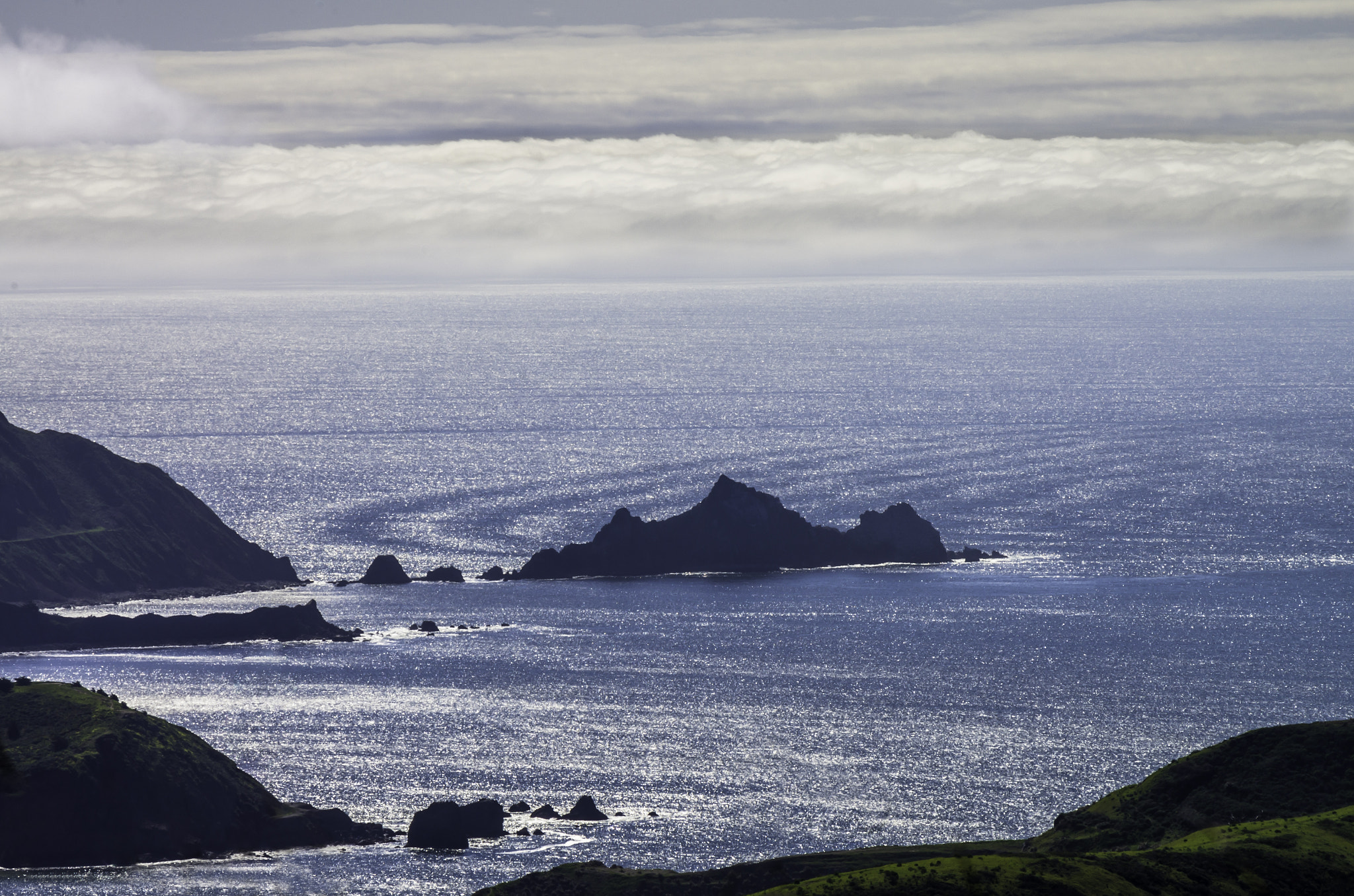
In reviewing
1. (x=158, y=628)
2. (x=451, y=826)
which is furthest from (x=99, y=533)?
(x=451, y=826)

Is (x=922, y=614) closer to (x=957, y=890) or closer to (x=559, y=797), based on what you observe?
(x=559, y=797)

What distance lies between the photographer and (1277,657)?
154000 mm

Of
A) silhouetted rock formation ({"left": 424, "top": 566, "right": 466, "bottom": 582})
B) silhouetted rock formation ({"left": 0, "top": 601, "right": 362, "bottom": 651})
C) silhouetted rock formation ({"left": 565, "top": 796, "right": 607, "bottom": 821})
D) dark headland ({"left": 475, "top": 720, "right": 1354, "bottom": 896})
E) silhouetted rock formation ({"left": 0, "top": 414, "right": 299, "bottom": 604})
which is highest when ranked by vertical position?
silhouetted rock formation ({"left": 0, "top": 414, "right": 299, "bottom": 604})

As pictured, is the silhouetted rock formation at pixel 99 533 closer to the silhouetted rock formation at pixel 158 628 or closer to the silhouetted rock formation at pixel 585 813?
the silhouetted rock formation at pixel 158 628

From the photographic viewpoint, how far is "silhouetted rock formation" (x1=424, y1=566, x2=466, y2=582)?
193625mm

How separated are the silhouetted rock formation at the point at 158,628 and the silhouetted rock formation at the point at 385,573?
2139 cm

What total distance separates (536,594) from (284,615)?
31.3 metres

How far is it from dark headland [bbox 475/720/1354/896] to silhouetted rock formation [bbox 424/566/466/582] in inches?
4169

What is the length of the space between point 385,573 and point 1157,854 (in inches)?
4916

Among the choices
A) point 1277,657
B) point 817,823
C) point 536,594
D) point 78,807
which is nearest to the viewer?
point 78,807

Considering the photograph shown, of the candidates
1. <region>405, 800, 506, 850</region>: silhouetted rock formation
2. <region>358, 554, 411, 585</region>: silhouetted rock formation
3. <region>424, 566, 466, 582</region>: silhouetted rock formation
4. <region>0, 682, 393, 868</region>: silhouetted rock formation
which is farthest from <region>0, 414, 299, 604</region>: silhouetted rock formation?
<region>405, 800, 506, 850</region>: silhouetted rock formation

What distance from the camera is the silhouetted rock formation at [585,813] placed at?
108625 mm

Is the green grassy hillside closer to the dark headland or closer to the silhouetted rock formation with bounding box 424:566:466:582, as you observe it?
the dark headland

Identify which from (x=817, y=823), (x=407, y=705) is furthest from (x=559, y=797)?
(x=407, y=705)
